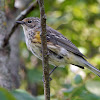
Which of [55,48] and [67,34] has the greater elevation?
[67,34]

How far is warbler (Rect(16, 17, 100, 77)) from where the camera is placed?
130 inches

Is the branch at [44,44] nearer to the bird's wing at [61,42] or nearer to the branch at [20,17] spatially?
the bird's wing at [61,42]

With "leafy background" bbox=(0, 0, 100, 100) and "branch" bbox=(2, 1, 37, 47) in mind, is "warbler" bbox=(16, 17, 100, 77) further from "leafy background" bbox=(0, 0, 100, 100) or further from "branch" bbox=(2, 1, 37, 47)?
"leafy background" bbox=(0, 0, 100, 100)

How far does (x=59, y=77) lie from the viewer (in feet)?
18.7

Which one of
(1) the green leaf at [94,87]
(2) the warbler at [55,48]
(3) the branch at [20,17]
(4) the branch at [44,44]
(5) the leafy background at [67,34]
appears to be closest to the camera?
(1) the green leaf at [94,87]

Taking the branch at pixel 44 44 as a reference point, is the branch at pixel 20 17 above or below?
above

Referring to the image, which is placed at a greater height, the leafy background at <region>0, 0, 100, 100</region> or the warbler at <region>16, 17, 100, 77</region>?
the leafy background at <region>0, 0, 100, 100</region>

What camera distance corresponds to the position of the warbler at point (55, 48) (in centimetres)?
329

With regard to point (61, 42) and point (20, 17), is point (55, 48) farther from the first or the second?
point (20, 17)

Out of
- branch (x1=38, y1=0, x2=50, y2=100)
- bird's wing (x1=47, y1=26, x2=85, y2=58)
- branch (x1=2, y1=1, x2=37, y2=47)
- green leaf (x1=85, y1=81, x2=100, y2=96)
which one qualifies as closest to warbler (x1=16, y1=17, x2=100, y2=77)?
bird's wing (x1=47, y1=26, x2=85, y2=58)

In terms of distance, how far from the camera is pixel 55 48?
335 centimetres

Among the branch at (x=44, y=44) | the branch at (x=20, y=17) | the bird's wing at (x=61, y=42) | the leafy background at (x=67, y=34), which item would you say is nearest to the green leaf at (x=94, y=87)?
the branch at (x=44, y=44)

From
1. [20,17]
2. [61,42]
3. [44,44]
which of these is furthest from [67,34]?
[44,44]

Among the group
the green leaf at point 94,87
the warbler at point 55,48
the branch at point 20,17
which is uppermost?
the branch at point 20,17
